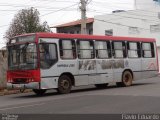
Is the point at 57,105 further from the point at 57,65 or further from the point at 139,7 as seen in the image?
the point at 139,7

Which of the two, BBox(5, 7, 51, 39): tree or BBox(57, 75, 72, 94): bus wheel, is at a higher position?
BBox(5, 7, 51, 39): tree

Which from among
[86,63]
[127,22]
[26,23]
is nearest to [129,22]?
[127,22]

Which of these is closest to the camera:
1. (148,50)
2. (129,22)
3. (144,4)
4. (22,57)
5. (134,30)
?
(22,57)

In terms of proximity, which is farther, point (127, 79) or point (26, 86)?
point (127, 79)

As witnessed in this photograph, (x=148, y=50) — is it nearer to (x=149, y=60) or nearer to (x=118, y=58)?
(x=149, y=60)

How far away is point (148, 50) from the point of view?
27391mm

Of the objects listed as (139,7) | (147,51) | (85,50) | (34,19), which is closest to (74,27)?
(139,7)

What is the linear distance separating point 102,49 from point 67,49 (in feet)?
9.40

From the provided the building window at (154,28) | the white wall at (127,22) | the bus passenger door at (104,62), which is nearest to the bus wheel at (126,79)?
the bus passenger door at (104,62)

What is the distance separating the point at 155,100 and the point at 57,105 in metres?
3.61

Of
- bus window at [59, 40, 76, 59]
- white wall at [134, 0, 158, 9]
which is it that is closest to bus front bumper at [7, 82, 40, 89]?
bus window at [59, 40, 76, 59]

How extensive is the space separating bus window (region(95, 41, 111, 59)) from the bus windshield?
4.28 m

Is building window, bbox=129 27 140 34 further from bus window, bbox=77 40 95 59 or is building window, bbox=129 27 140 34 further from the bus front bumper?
the bus front bumper

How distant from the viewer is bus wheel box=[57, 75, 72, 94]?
2133cm
